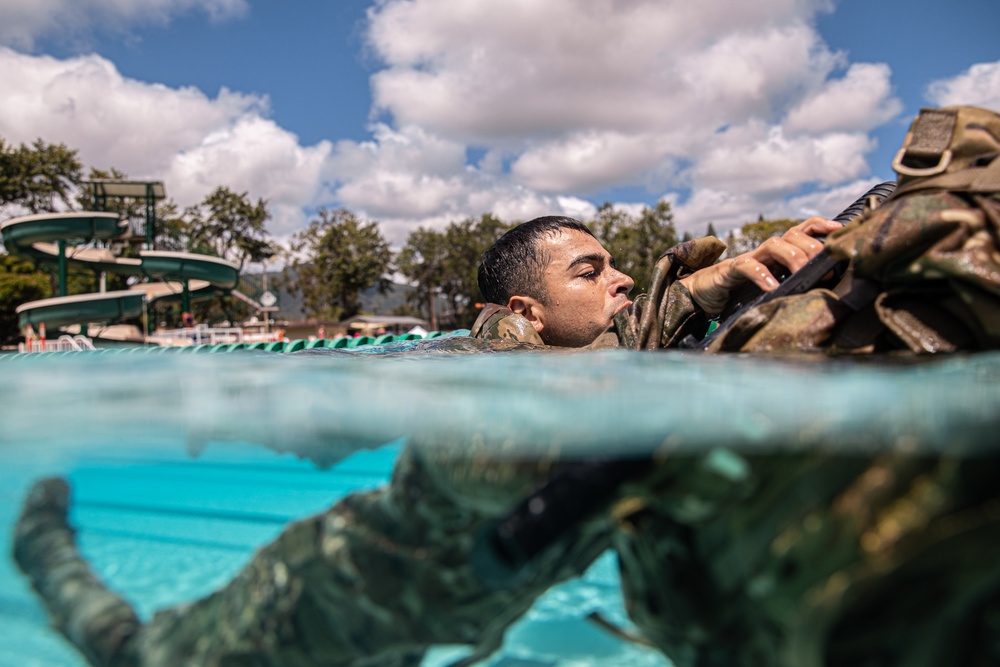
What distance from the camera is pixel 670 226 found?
52062mm

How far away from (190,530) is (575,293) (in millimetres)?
2507

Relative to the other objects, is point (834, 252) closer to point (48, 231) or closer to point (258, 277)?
point (48, 231)

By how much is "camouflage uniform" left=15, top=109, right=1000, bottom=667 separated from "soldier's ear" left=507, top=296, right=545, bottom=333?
5.58 feet

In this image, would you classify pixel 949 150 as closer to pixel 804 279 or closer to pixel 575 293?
pixel 804 279

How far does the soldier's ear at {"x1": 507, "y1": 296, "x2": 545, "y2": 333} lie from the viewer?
4.18 meters

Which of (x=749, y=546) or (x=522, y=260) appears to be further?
(x=522, y=260)

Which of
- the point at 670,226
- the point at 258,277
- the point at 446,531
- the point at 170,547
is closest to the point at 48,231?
the point at 258,277

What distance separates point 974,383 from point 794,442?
504 mm

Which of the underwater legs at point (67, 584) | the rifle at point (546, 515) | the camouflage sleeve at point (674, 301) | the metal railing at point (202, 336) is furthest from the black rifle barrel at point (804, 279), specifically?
the metal railing at point (202, 336)

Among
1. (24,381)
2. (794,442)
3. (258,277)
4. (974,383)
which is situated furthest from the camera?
(258,277)

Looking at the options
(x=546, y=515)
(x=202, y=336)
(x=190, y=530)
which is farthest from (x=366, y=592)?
(x=202, y=336)

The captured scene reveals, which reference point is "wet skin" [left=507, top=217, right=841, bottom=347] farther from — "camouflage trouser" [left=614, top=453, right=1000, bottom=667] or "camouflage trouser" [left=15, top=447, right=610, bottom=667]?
"camouflage trouser" [left=614, top=453, right=1000, bottom=667]

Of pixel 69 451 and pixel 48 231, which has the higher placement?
pixel 48 231

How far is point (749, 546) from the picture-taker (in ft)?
4.19
